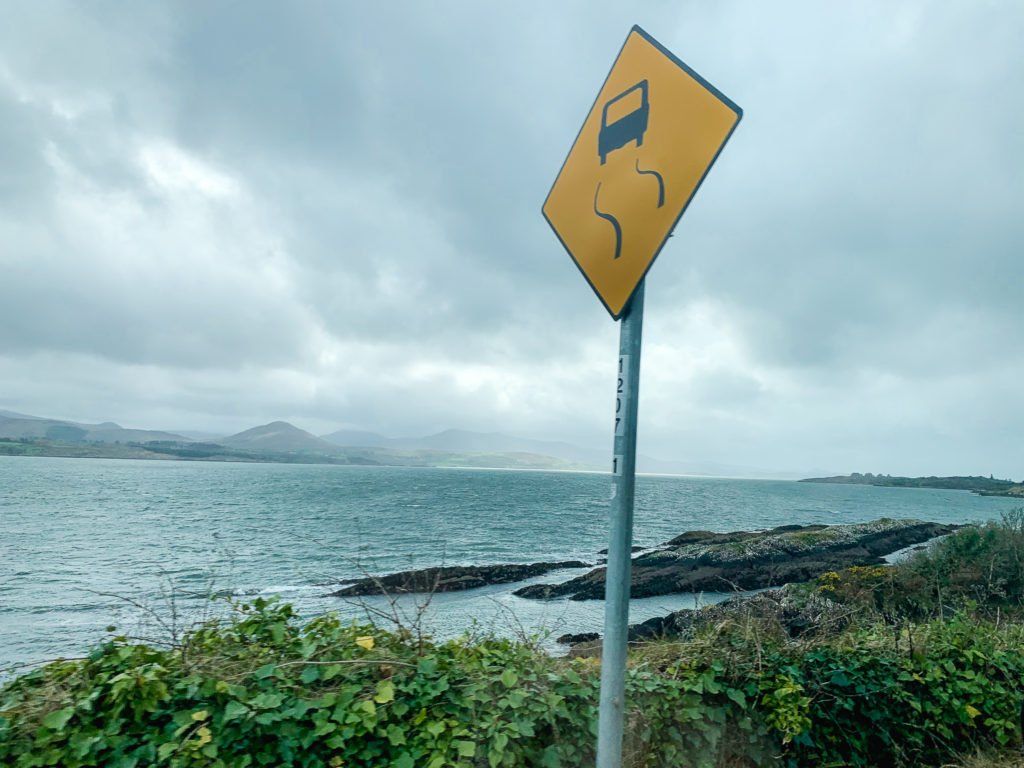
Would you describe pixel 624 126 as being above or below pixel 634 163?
above

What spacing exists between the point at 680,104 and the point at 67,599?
120ft

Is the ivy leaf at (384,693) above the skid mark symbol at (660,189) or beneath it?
beneath

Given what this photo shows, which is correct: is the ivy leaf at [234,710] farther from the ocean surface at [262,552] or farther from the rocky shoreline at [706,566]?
the rocky shoreline at [706,566]

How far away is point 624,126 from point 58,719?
10.8ft

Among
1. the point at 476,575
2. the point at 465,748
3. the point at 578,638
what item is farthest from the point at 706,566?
the point at 465,748

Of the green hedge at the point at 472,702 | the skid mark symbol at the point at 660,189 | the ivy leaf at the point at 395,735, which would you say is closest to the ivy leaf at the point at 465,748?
the green hedge at the point at 472,702

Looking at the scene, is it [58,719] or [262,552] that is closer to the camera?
[58,719]

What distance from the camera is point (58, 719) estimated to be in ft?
7.55

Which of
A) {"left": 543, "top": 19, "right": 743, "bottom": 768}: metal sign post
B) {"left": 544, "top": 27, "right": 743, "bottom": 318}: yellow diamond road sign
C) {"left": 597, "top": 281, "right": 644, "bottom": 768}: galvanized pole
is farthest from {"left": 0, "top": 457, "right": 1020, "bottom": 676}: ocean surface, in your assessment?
{"left": 544, "top": 27, "right": 743, "bottom": 318}: yellow diamond road sign

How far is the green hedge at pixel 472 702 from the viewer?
2416mm

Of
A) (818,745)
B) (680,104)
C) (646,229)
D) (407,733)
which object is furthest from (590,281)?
(818,745)

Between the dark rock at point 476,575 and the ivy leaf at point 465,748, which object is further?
the dark rock at point 476,575

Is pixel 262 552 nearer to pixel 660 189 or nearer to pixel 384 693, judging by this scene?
pixel 384 693

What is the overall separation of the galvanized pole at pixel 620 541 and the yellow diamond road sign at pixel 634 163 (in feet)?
0.48
